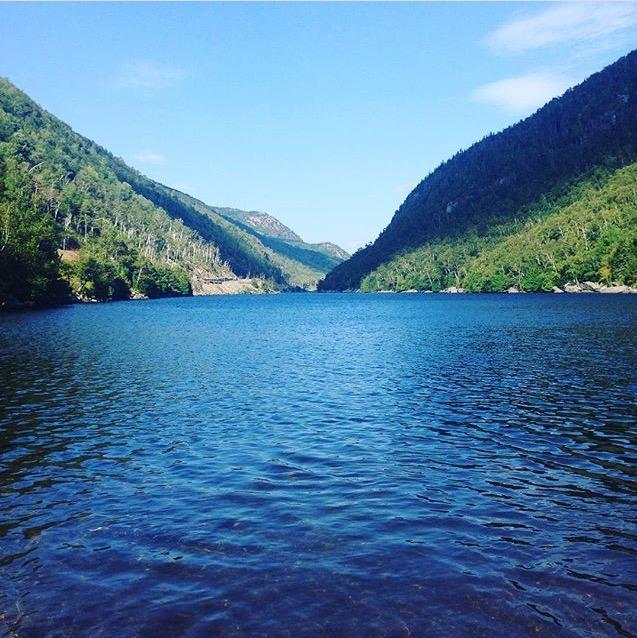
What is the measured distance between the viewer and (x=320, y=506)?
18859mm

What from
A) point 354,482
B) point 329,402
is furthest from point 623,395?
point 354,482

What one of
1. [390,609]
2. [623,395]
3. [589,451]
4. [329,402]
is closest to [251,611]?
[390,609]

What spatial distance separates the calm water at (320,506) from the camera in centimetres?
1272

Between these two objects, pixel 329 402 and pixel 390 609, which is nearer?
Result: pixel 390 609

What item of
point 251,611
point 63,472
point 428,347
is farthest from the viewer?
point 428,347

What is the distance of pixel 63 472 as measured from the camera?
2262 cm

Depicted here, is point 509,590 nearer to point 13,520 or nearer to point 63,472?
point 13,520

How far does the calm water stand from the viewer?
12.7 m

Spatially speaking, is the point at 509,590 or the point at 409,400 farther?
the point at 409,400

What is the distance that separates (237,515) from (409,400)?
20.4m

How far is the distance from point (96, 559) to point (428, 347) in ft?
180

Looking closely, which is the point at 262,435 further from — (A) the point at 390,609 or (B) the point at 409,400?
(A) the point at 390,609

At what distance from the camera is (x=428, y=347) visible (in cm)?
6644

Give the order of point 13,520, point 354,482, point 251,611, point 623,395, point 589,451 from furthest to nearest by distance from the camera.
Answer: point 623,395 → point 589,451 → point 354,482 → point 13,520 → point 251,611
